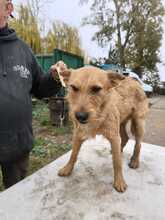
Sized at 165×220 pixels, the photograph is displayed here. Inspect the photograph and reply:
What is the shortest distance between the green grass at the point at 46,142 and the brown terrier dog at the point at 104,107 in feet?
4.81

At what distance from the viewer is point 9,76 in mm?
1354

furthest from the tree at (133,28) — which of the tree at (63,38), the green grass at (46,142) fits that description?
the green grass at (46,142)

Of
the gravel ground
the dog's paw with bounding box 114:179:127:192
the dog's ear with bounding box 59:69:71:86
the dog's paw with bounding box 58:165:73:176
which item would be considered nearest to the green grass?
the dog's paw with bounding box 58:165:73:176

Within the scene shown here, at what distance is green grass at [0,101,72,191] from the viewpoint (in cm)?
302

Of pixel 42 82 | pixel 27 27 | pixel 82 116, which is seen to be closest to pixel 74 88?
pixel 82 116

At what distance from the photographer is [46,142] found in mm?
3656

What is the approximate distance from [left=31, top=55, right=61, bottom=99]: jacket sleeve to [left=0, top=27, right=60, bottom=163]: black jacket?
0.31 ft

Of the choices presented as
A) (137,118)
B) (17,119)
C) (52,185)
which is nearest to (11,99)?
(17,119)

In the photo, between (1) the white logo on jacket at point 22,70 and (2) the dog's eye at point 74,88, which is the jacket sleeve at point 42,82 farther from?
(2) the dog's eye at point 74,88

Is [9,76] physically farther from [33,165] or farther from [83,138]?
[33,165]

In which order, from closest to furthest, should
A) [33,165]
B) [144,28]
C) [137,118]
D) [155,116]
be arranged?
[137,118] → [33,165] → [155,116] → [144,28]

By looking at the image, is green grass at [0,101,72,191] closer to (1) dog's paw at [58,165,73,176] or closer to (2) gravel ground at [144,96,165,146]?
(1) dog's paw at [58,165,73,176]

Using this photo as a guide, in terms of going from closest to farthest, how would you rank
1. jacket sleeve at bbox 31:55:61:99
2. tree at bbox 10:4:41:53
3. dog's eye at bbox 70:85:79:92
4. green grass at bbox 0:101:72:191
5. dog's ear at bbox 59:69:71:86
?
dog's eye at bbox 70:85:79:92
dog's ear at bbox 59:69:71:86
jacket sleeve at bbox 31:55:61:99
green grass at bbox 0:101:72:191
tree at bbox 10:4:41:53

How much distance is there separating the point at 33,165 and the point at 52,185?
1472 millimetres
